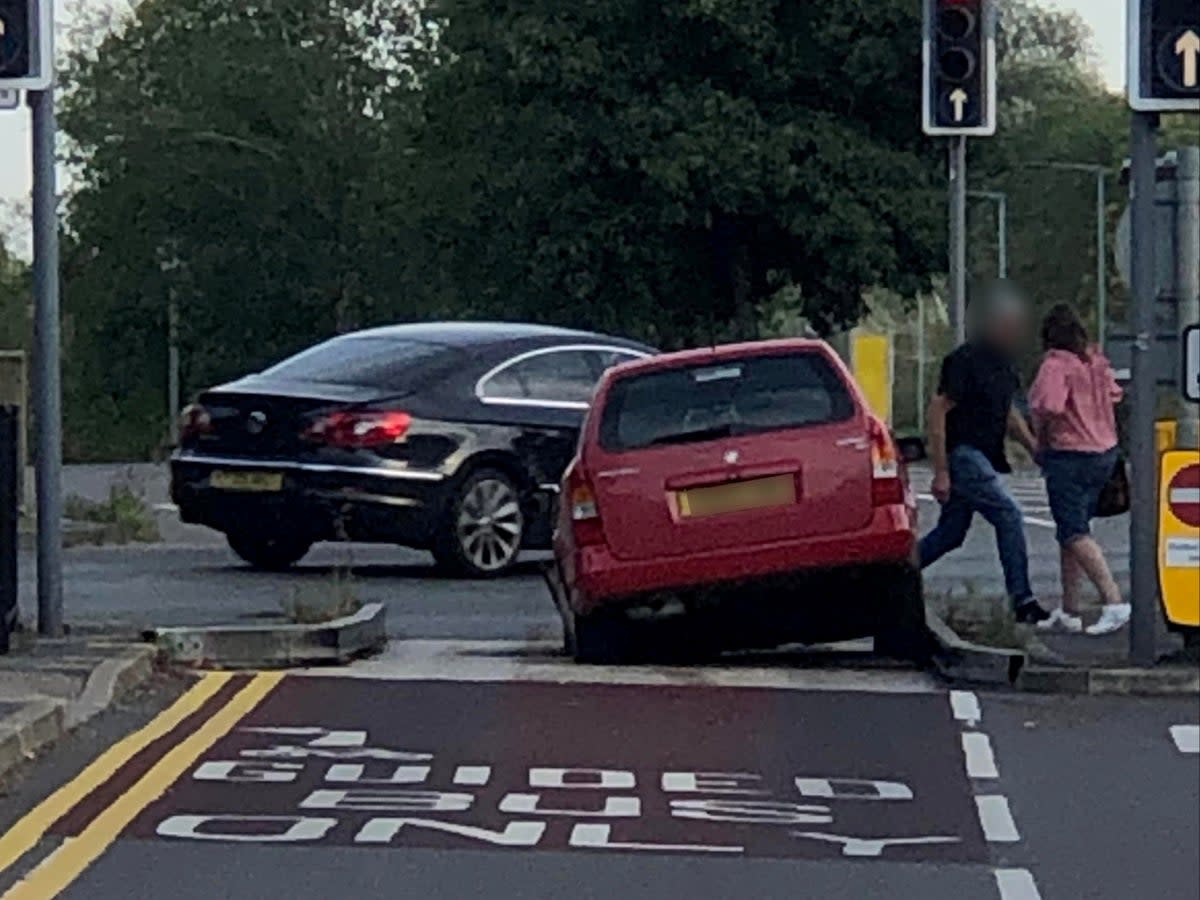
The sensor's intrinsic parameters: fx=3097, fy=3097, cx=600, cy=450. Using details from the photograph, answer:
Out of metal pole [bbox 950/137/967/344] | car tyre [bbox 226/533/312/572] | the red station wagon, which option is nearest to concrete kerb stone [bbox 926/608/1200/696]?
the red station wagon

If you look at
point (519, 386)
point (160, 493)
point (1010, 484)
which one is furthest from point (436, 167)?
point (519, 386)

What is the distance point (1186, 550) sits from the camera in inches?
544

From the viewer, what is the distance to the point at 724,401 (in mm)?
14008

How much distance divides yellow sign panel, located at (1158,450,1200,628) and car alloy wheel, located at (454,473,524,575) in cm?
643

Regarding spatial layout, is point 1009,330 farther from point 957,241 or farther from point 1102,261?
point 1102,261

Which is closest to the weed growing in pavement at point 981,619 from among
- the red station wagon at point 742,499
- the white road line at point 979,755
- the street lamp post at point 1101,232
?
the red station wagon at point 742,499

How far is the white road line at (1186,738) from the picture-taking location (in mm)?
11781

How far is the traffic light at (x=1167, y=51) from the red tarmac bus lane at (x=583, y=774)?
8.95 feet

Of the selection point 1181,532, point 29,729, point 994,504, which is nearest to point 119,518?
point 994,504

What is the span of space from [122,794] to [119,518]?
13702 millimetres

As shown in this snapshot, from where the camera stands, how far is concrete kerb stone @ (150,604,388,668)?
1393 cm

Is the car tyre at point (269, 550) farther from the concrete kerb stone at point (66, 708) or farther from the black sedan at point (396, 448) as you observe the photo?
the concrete kerb stone at point (66, 708)

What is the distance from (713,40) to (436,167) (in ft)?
19.8

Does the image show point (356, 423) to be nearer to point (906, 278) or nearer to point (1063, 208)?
point (906, 278)
